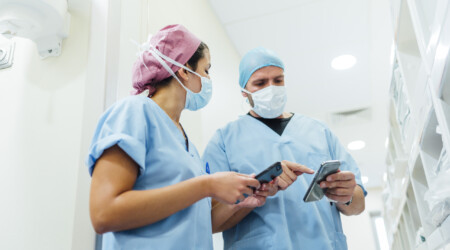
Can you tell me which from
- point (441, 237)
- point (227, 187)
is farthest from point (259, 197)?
point (441, 237)

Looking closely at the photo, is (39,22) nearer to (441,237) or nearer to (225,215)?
(225,215)

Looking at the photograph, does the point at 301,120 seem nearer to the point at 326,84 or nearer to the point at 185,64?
the point at 185,64

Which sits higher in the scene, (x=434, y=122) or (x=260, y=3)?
(x=260, y=3)

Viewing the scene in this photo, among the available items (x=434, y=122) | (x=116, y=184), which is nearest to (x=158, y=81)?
(x=116, y=184)

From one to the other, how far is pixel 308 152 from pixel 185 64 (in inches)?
22.0

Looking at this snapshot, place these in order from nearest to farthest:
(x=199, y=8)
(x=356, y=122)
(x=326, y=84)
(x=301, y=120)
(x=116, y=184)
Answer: (x=116, y=184) < (x=301, y=120) < (x=199, y=8) < (x=326, y=84) < (x=356, y=122)

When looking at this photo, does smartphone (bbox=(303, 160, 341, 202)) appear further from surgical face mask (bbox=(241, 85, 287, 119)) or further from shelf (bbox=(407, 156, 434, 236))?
shelf (bbox=(407, 156, 434, 236))

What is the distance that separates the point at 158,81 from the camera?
1058 mm

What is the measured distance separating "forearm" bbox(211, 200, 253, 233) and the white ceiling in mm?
1753

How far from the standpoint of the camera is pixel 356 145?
494 cm

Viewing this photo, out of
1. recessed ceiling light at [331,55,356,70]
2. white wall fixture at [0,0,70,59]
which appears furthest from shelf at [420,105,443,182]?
recessed ceiling light at [331,55,356,70]

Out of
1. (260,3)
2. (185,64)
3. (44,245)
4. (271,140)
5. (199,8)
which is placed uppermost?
(260,3)

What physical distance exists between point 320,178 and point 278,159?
272mm

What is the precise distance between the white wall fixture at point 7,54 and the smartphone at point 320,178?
1130 millimetres
